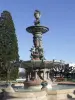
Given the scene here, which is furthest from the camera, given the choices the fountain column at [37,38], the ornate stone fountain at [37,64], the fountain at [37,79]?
the fountain column at [37,38]

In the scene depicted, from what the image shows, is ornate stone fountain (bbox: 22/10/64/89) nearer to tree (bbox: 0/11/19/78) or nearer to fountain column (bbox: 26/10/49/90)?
fountain column (bbox: 26/10/49/90)

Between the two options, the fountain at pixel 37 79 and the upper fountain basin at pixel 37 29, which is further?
the upper fountain basin at pixel 37 29

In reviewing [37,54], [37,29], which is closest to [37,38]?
[37,29]

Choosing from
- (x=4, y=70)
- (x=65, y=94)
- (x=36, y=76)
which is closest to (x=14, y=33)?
(x=4, y=70)

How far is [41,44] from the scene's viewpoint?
2705 cm

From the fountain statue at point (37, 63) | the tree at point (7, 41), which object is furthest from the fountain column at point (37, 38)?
the tree at point (7, 41)

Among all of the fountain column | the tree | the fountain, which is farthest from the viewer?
the tree

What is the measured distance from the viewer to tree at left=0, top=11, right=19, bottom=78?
47500 mm

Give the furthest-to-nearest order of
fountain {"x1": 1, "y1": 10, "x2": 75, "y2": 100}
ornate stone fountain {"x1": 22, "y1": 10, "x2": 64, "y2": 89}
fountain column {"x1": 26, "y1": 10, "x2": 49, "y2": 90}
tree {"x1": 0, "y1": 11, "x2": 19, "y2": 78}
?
tree {"x1": 0, "y1": 11, "x2": 19, "y2": 78}, fountain column {"x1": 26, "y1": 10, "x2": 49, "y2": 90}, ornate stone fountain {"x1": 22, "y1": 10, "x2": 64, "y2": 89}, fountain {"x1": 1, "y1": 10, "x2": 75, "y2": 100}

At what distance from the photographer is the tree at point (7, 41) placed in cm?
4750

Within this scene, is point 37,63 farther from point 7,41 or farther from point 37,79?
point 7,41

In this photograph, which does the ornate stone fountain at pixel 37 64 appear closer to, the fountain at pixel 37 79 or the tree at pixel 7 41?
the fountain at pixel 37 79

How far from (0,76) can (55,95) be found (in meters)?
30.5

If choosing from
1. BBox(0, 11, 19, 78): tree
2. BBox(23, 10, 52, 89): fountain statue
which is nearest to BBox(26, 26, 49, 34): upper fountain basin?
BBox(23, 10, 52, 89): fountain statue
